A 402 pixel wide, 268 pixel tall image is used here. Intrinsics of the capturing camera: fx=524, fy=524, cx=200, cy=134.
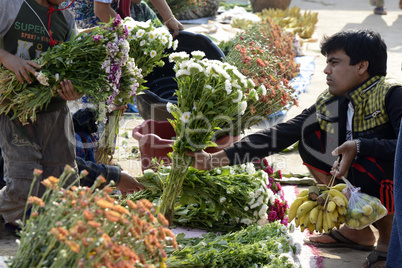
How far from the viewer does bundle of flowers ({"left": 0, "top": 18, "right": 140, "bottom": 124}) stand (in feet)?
8.89

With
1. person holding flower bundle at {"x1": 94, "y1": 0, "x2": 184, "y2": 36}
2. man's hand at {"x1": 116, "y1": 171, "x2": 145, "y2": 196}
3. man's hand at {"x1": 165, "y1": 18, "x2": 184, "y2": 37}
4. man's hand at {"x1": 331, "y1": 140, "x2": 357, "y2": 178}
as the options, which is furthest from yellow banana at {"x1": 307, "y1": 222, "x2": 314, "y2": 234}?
man's hand at {"x1": 165, "y1": 18, "x2": 184, "y2": 37}

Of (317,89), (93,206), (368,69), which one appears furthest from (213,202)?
(317,89)

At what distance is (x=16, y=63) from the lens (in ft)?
8.75

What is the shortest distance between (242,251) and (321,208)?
24.7 inches

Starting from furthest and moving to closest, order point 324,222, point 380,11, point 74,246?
1. point 380,11
2. point 324,222
3. point 74,246

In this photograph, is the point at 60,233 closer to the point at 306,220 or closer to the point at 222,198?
the point at 222,198

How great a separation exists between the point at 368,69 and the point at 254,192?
1.04m

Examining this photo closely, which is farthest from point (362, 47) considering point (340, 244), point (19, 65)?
point (19, 65)

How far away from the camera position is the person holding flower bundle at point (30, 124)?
2.78 meters

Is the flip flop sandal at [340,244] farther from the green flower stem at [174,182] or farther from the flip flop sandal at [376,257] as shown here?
the green flower stem at [174,182]

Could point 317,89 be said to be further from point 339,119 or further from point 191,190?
point 191,190

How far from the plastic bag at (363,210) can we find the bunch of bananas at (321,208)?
0.12ft

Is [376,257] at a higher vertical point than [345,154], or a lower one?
lower

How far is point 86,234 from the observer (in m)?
1.58
